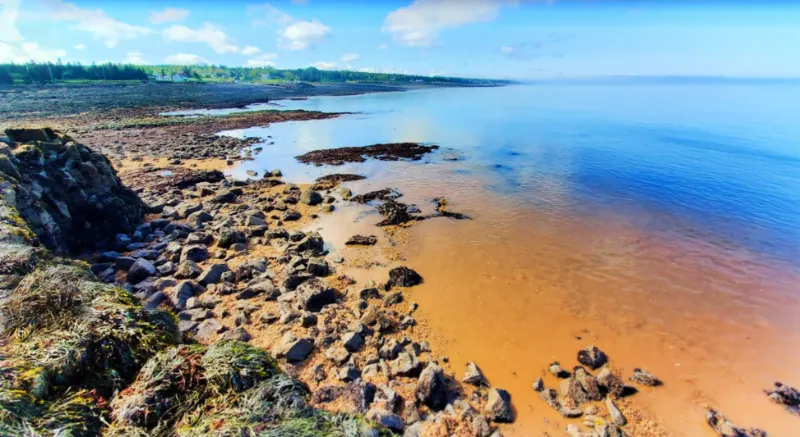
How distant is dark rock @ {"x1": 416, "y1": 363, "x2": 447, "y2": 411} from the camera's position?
643 cm

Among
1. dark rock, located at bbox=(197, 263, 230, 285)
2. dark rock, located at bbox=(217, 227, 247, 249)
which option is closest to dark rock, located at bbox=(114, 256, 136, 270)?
dark rock, located at bbox=(197, 263, 230, 285)

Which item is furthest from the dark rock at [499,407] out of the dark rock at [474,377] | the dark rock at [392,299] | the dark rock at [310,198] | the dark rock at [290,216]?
the dark rock at [310,198]

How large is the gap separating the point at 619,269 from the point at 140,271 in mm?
14993

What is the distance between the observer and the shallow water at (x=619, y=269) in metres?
7.62

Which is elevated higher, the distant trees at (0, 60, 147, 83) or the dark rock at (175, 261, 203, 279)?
the distant trees at (0, 60, 147, 83)

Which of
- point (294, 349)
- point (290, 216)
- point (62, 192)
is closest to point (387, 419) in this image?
point (294, 349)

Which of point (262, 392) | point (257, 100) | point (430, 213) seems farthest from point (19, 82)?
point (262, 392)

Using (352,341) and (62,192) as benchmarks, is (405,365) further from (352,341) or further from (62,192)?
(62,192)

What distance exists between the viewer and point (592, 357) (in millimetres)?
7676

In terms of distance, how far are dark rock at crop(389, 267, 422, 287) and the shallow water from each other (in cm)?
46

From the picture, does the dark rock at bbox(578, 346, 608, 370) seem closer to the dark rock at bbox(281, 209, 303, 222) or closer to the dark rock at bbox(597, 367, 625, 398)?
the dark rock at bbox(597, 367, 625, 398)

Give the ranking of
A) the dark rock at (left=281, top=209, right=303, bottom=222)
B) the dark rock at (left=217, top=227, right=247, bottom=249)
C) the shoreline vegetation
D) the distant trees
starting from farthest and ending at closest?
the distant trees, the dark rock at (left=281, top=209, right=303, bottom=222), the dark rock at (left=217, top=227, right=247, bottom=249), the shoreline vegetation

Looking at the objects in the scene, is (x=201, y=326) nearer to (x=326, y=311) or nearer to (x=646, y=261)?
(x=326, y=311)

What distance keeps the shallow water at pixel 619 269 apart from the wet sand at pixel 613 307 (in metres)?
0.04
